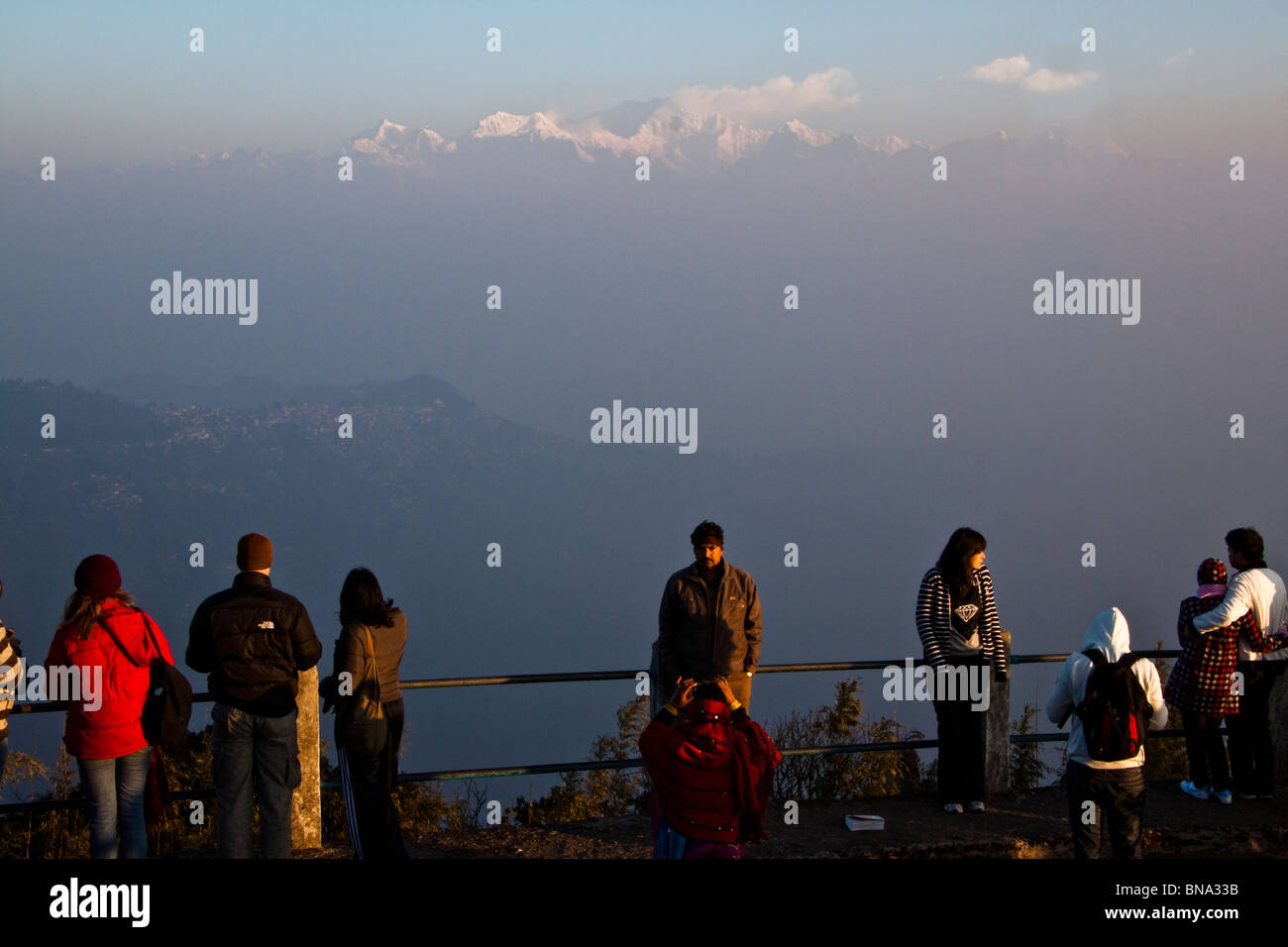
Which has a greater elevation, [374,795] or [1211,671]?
[1211,671]

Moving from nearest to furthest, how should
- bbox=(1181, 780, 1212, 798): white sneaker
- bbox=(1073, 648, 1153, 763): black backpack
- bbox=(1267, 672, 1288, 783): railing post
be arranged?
bbox=(1073, 648, 1153, 763): black backpack → bbox=(1181, 780, 1212, 798): white sneaker → bbox=(1267, 672, 1288, 783): railing post

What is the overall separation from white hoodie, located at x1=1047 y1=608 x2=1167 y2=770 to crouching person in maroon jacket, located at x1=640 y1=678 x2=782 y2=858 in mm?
1696

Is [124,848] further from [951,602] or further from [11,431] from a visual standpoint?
[11,431]

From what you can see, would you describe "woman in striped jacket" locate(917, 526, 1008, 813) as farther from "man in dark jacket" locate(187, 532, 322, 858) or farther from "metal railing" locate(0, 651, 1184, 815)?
"man in dark jacket" locate(187, 532, 322, 858)

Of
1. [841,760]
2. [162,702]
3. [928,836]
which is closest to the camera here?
[162,702]

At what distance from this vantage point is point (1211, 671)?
8086 millimetres

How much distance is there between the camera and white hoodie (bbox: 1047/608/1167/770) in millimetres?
5836

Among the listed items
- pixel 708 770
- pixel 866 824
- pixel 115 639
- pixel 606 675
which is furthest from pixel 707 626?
pixel 115 639

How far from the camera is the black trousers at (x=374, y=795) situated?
6.53m

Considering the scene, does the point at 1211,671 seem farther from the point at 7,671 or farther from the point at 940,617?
the point at 7,671

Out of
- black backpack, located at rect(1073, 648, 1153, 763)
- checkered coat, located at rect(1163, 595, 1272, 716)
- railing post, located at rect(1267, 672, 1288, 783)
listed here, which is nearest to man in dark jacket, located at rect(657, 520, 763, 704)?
black backpack, located at rect(1073, 648, 1153, 763)

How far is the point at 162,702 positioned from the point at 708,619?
317cm

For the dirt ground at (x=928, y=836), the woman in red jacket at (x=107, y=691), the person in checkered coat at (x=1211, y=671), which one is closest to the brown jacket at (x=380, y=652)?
the woman in red jacket at (x=107, y=691)

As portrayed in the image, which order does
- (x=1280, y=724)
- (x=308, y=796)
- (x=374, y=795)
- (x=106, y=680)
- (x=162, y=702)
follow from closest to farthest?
(x=106, y=680) < (x=162, y=702) < (x=374, y=795) < (x=308, y=796) < (x=1280, y=724)
